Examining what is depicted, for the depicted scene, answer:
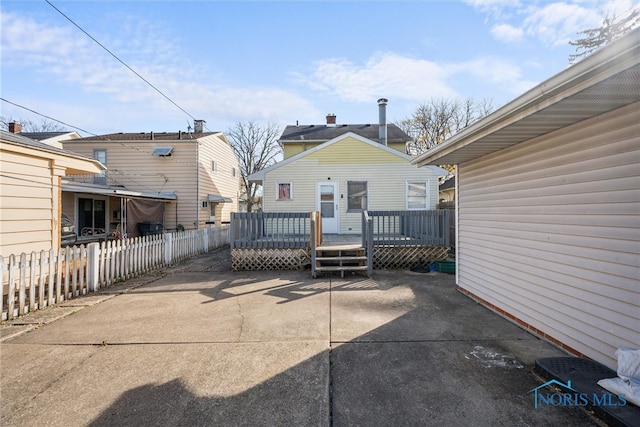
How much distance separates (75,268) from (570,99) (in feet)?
24.1

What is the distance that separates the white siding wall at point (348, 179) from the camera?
10812 mm

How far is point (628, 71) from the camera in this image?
2.00 m

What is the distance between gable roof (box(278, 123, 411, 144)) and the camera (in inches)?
638

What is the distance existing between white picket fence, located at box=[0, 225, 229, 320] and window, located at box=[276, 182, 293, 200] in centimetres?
366

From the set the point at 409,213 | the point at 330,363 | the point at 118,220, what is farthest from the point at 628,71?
the point at 118,220

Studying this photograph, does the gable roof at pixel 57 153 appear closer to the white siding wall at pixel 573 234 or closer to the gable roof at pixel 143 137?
the white siding wall at pixel 573 234

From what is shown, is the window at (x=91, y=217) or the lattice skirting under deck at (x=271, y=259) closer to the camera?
the lattice skirting under deck at (x=271, y=259)

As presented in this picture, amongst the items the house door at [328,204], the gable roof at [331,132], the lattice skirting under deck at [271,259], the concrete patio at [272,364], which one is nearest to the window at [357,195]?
the house door at [328,204]

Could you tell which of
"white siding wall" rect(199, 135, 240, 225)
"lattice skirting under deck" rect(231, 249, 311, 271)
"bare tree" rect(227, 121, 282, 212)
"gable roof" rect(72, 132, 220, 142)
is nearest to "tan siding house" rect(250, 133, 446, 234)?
"lattice skirting under deck" rect(231, 249, 311, 271)

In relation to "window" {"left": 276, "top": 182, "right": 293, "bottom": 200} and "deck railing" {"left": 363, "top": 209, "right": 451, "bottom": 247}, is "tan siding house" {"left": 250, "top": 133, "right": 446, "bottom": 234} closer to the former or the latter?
"window" {"left": 276, "top": 182, "right": 293, "bottom": 200}

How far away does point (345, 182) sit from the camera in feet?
35.7

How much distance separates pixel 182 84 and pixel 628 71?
39.4ft
